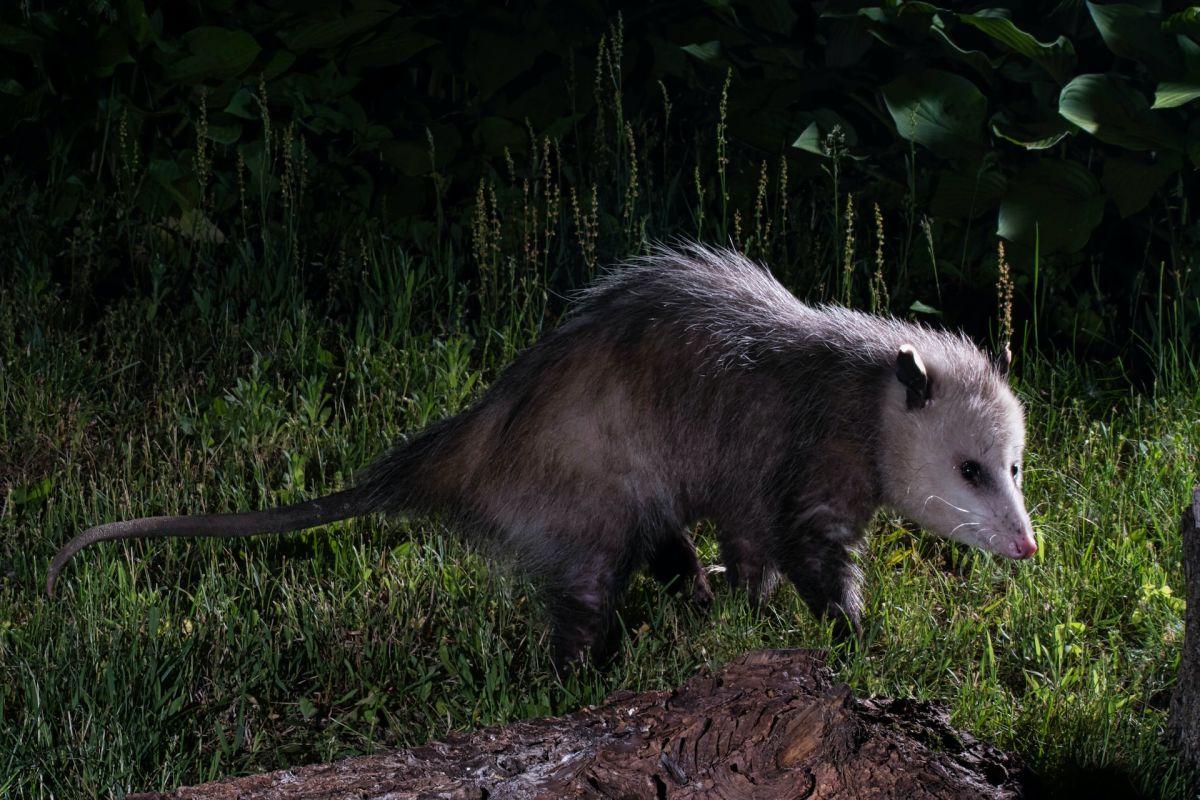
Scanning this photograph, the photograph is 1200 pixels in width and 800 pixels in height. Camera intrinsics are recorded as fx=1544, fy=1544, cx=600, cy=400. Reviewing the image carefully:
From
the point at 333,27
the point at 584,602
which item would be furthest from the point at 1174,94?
the point at 333,27

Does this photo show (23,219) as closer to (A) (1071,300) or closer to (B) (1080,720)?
(A) (1071,300)

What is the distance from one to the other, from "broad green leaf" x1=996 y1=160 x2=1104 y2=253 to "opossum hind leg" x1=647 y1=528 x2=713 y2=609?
1.39 meters

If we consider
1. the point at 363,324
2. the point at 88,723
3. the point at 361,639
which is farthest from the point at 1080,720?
the point at 363,324

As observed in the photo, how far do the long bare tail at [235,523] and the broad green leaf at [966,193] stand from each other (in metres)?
2.06

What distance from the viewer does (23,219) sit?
5.11 m

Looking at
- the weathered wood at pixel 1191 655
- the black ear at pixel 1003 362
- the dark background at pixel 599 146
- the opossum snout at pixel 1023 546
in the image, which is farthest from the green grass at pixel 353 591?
the black ear at pixel 1003 362

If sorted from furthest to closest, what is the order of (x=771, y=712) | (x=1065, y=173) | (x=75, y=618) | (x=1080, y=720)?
(x=1065, y=173) → (x=75, y=618) → (x=1080, y=720) → (x=771, y=712)

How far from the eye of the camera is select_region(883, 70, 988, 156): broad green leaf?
4.53 m

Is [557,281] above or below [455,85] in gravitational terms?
below

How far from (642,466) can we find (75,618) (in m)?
1.31

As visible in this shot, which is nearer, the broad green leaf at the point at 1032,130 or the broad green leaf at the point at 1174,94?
the broad green leaf at the point at 1174,94

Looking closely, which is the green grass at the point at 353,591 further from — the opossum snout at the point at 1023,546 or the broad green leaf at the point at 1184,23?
the broad green leaf at the point at 1184,23

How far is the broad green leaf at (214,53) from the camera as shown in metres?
5.00

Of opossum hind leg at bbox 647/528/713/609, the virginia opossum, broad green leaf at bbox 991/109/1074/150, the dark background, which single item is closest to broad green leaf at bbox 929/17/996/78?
the dark background
